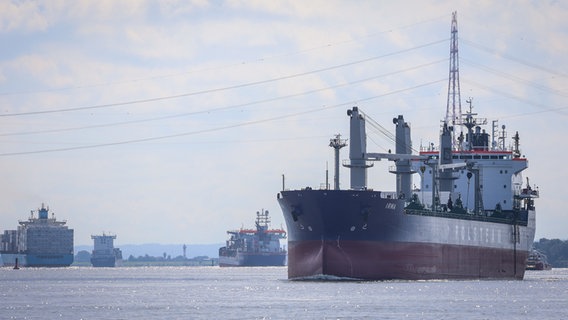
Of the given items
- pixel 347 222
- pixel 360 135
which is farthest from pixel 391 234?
pixel 360 135

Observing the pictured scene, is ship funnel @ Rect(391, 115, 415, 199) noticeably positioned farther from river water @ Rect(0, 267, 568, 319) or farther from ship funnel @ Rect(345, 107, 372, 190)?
river water @ Rect(0, 267, 568, 319)

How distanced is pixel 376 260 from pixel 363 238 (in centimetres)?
207

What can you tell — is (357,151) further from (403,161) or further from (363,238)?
(363,238)

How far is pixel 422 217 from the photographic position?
90.2 meters

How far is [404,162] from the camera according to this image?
101 m

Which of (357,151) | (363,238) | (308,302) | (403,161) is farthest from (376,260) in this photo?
(308,302)

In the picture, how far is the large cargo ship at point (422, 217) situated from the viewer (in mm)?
84250

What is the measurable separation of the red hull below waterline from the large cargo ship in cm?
7

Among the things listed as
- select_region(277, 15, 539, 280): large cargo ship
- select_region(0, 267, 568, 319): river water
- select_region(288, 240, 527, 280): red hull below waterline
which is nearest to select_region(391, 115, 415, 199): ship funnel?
select_region(277, 15, 539, 280): large cargo ship

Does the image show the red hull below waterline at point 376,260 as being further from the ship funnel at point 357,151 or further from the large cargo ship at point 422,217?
the ship funnel at point 357,151

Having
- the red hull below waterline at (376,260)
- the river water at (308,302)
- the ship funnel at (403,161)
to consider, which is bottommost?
the river water at (308,302)

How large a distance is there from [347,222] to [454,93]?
33.5m

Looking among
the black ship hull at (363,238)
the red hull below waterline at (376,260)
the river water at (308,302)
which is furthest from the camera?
the red hull below waterline at (376,260)

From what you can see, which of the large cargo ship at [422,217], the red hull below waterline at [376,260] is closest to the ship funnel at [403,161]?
the large cargo ship at [422,217]
